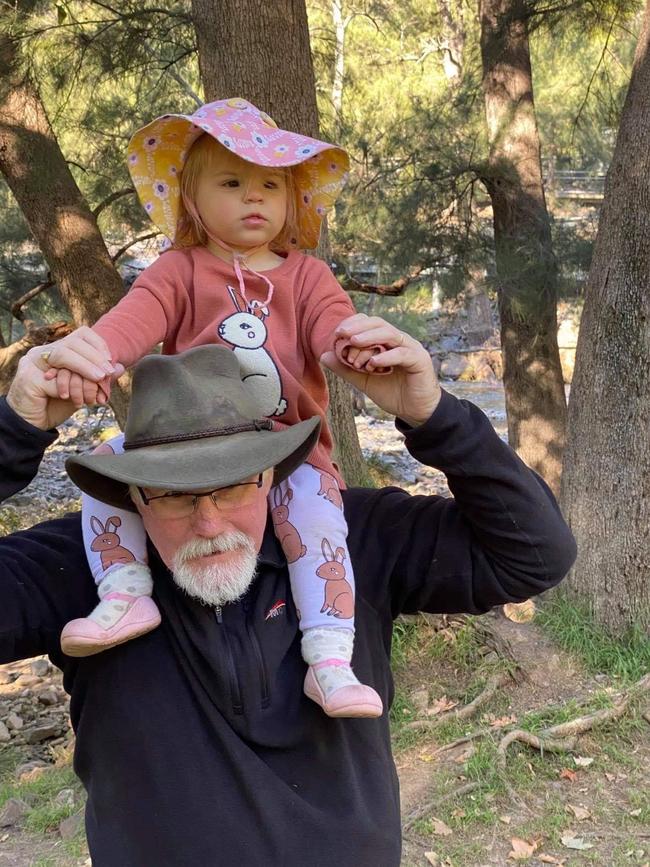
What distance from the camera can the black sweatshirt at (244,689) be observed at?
5.26 ft

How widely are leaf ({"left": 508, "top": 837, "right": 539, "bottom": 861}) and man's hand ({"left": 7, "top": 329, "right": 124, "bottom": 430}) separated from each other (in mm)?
2677

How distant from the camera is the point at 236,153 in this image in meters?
1.81

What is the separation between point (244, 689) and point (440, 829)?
2.25 meters

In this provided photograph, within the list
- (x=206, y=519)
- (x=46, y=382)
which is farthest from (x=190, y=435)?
(x=46, y=382)

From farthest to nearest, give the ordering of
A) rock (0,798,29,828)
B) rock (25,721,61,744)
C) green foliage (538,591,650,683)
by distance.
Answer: rock (25,721,61,744)
green foliage (538,591,650,683)
rock (0,798,29,828)

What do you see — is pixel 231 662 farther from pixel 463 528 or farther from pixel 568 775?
pixel 568 775

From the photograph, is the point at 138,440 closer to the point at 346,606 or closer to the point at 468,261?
the point at 346,606

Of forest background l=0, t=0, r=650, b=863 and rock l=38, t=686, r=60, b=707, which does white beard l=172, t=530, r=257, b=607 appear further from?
rock l=38, t=686, r=60, b=707

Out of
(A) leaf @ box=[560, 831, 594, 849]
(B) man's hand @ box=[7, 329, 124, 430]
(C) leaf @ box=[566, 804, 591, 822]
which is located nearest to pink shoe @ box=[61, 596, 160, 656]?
(B) man's hand @ box=[7, 329, 124, 430]

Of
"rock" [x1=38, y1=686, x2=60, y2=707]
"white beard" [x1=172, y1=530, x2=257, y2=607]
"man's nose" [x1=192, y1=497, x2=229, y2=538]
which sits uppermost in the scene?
"man's nose" [x1=192, y1=497, x2=229, y2=538]

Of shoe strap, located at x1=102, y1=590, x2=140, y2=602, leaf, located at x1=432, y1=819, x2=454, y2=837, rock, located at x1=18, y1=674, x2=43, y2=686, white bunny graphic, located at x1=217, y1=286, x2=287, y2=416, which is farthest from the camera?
rock, located at x1=18, y1=674, x2=43, y2=686

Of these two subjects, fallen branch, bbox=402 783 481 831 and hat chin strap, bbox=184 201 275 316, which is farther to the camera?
fallen branch, bbox=402 783 481 831

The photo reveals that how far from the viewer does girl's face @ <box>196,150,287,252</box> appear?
1.90 m

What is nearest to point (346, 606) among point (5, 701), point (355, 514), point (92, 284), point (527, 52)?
point (355, 514)
